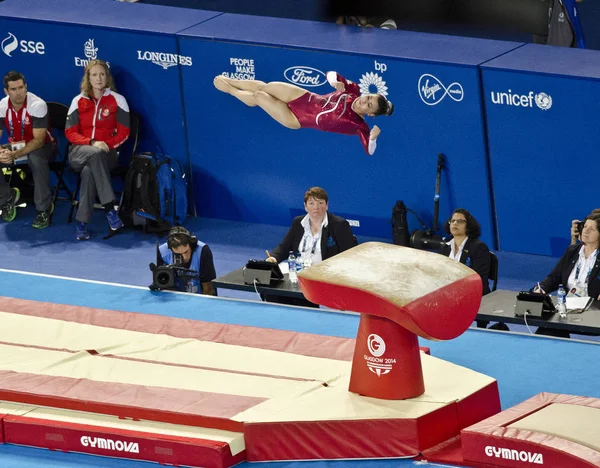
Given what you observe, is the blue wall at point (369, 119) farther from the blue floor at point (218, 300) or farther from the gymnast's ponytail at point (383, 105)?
the blue floor at point (218, 300)

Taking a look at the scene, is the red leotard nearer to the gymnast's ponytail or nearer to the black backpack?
the gymnast's ponytail

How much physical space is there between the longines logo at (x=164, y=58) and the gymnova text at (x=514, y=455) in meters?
6.60

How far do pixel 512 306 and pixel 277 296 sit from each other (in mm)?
1806

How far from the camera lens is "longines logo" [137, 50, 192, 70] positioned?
1191 centimetres

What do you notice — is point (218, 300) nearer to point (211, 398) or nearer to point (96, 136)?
point (211, 398)

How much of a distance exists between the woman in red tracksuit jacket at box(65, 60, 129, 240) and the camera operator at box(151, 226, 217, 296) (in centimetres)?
282

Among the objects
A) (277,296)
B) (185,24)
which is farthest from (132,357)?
(185,24)

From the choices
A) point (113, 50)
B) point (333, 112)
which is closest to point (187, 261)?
point (333, 112)

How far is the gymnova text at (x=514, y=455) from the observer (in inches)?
231

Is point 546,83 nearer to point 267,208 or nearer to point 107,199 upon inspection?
point 267,208

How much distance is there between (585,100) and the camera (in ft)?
34.4

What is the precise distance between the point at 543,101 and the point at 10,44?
201 inches

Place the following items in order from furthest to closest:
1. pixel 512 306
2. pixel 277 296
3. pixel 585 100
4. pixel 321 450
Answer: pixel 585 100 → pixel 277 296 → pixel 512 306 → pixel 321 450

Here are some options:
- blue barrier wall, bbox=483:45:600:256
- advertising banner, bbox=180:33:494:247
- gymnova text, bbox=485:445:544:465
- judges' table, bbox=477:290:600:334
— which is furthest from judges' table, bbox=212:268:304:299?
gymnova text, bbox=485:445:544:465
